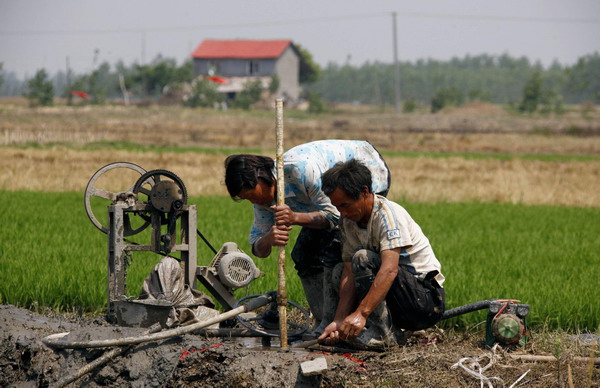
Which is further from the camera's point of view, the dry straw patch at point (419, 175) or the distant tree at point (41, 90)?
the distant tree at point (41, 90)

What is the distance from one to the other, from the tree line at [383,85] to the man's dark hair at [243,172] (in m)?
56.7

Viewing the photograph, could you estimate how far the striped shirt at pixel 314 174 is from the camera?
5.18 meters

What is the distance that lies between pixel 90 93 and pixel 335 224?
217 feet

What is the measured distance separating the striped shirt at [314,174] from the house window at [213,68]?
68346 mm

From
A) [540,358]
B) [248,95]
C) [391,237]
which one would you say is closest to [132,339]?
[391,237]

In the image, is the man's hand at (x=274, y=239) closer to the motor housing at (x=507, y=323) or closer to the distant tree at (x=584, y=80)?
the motor housing at (x=507, y=323)

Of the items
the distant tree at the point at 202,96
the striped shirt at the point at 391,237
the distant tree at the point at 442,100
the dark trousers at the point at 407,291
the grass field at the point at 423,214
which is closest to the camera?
the striped shirt at the point at 391,237

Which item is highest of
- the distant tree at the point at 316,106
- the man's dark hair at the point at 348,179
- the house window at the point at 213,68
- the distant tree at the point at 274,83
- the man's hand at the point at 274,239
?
the house window at the point at 213,68

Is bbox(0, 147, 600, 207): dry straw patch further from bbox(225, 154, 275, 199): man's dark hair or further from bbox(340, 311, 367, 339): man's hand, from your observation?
bbox(340, 311, 367, 339): man's hand

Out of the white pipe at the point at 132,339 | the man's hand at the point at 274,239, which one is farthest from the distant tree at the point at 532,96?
the white pipe at the point at 132,339

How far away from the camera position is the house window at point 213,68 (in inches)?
2874

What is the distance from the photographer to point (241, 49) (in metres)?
74.7

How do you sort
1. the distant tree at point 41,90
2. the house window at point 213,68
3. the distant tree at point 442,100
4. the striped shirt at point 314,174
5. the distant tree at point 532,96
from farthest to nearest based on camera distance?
the house window at point 213,68 → the distant tree at point 442,100 → the distant tree at point 41,90 → the distant tree at point 532,96 → the striped shirt at point 314,174

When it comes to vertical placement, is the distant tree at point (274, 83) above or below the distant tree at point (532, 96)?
above
